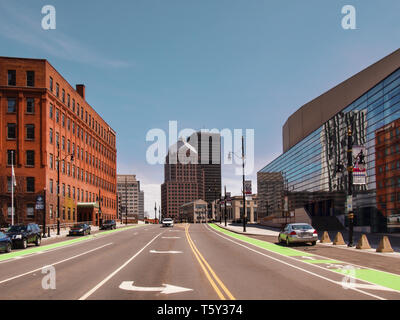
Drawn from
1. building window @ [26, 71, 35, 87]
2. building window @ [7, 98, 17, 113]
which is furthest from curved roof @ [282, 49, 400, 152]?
building window @ [7, 98, 17, 113]

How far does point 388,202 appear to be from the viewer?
1537 inches

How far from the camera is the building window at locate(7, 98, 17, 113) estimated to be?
6034 cm

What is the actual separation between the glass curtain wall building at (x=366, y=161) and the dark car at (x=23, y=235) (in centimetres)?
2338

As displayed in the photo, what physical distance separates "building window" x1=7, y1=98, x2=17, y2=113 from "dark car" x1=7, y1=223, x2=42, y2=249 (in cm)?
3294

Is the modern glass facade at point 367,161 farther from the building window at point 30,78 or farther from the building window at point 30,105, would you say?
the building window at point 30,78

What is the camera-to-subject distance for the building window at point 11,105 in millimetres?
60344

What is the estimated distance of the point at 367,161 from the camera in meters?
43.1

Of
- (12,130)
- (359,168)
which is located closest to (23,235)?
(359,168)

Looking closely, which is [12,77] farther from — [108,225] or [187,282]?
[187,282]

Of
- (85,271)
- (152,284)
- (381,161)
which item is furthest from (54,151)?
(152,284)

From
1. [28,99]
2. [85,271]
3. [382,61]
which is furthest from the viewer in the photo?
[28,99]

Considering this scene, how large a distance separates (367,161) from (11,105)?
48766 millimetres
